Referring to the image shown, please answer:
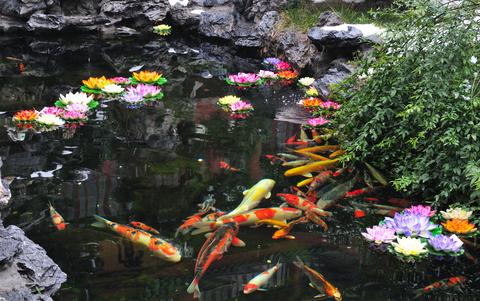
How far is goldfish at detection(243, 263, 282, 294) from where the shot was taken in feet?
8.54

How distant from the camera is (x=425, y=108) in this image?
3.40 metres

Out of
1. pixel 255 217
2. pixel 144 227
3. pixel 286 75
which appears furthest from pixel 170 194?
pixel 286 75

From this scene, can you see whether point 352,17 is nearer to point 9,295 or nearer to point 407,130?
point 407,130

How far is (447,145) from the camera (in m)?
3.26

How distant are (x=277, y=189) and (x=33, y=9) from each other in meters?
5.69

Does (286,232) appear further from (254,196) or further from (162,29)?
(162,29)

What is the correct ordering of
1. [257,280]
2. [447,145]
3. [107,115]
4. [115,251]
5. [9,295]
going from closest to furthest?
[9,295]
[257,280]
[115,251]
[447,145]
[107,115]

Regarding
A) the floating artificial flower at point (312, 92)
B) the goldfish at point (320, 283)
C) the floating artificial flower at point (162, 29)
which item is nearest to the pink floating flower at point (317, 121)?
the floating artificial flower at point (312, 92)

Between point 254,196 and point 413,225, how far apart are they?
91cm

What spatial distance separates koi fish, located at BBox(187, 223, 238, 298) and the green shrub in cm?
98

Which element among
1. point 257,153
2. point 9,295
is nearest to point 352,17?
point 257,153

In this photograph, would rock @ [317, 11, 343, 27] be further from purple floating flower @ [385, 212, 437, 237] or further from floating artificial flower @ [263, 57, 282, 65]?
purple floating flower @ [385, 212, 437, 237]

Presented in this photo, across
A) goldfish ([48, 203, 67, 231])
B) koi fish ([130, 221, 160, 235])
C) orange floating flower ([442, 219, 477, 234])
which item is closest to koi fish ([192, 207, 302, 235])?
koi fish ([130, 221, 160, 235])

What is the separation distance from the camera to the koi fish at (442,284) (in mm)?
2656
